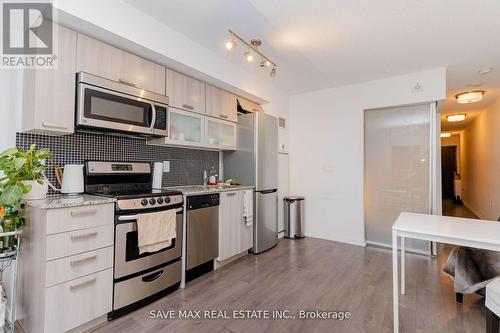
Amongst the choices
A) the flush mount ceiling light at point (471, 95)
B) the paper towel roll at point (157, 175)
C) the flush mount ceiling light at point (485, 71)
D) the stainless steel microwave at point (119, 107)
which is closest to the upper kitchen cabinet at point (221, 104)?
the stainless steel microwave at point (119, 107)

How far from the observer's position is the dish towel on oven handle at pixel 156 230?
2.06 metres

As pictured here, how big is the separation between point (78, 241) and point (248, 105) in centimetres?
289

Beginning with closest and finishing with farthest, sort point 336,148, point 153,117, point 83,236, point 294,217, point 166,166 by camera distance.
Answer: point 83,236 < point 153,117 < point 166,166 < point 336,148 < point 294,217

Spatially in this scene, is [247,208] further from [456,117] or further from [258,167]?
[456,117]

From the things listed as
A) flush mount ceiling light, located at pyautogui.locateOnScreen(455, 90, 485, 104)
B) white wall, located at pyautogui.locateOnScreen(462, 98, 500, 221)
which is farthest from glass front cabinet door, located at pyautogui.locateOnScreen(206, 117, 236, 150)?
white wall, located at pyautogui.locateOnScreen(462, 98, 500, 221)

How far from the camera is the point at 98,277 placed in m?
1.83

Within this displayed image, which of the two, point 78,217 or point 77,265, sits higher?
point 78,217

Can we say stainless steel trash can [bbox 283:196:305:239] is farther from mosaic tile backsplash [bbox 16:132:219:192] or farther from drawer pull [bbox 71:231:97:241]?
drawer pull [bbox 71:231:97:241]

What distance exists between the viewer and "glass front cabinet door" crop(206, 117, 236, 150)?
319cm

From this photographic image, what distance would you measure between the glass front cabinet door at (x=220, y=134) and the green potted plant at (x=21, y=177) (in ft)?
5.61

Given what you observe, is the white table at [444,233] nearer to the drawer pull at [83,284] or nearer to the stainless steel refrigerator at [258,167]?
the stainless steel refrigerator at [258,167]

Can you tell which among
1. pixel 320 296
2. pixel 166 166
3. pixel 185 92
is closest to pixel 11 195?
pixel 166 166

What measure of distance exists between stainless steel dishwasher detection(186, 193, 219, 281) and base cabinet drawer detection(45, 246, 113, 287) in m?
0.82

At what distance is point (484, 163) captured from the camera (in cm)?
562
